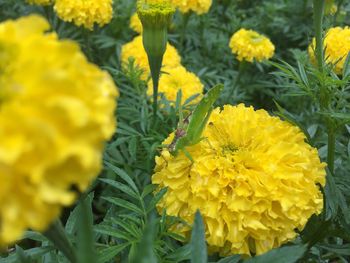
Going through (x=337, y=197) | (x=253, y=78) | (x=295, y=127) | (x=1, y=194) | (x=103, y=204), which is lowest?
(x=103, y=204)

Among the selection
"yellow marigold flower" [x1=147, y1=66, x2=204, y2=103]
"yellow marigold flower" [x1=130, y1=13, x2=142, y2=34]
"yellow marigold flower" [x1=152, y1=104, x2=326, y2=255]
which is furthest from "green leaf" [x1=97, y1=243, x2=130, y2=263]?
"yellow marigold flower" [x1=130, y1=13, x2=142, y2=34]

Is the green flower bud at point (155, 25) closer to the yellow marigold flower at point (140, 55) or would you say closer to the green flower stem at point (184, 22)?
the yellow marigold flower at point (140, 55)

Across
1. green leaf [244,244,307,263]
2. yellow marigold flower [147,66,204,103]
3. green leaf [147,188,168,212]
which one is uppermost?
green leaf [244,244,307,263]

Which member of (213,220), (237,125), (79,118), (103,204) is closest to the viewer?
(79,118)

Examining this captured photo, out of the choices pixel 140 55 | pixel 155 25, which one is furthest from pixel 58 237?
pixel 140 55

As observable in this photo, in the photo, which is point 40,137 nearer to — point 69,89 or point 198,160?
point 69,89

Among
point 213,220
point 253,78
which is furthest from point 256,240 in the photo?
point 253,78

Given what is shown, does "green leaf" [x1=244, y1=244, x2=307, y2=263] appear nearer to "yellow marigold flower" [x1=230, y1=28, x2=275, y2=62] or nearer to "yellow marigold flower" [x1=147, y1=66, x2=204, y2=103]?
"yellow marigold flower" [x1=147, y1=66, x2=204, y2=103]
